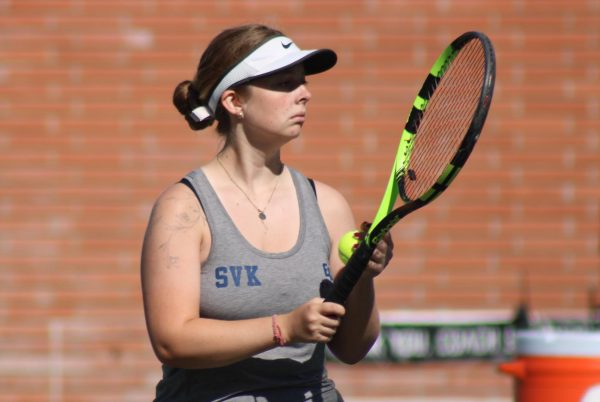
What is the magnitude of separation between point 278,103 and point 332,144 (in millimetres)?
4097

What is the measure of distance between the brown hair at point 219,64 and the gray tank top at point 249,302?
10.5 inches

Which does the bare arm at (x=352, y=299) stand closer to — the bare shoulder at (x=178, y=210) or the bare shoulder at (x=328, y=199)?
the bare shoulder at (x=328, y=199)

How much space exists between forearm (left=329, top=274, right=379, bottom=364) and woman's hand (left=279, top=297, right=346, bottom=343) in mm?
279

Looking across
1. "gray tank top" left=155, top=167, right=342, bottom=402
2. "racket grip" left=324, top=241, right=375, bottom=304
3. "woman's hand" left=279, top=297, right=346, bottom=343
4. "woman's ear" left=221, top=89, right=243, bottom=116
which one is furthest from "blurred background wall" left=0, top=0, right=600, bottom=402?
"woman's hand" left=279, top=297, right=346, bottom=343

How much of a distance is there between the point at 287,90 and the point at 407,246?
4.11 metres

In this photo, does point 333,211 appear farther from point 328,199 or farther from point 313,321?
point 313,321

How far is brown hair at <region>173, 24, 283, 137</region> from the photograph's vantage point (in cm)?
331

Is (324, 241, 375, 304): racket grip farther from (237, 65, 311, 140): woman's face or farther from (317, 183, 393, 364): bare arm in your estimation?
(237, 65, 311, 140): woman's face

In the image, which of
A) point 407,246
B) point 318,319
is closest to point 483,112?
point 318,319

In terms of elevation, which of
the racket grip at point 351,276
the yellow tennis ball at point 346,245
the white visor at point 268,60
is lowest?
the racket grip at point 351,276

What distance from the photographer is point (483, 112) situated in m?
2.84

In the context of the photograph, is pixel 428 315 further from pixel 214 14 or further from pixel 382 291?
pixel 214 14

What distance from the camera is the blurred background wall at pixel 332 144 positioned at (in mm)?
7309

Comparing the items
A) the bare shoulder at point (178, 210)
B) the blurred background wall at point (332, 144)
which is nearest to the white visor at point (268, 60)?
the bare shoulder at point (178, 210)
